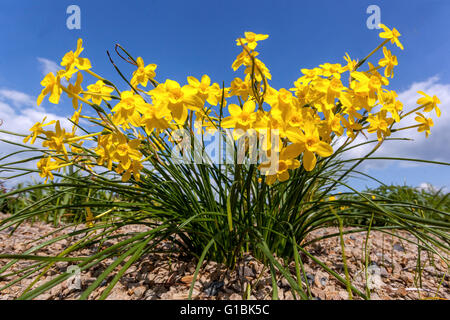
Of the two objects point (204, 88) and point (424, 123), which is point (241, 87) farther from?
point (424, 123)

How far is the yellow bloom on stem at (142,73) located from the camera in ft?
4.48

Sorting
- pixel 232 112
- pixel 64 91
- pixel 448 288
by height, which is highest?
pixel 64 91

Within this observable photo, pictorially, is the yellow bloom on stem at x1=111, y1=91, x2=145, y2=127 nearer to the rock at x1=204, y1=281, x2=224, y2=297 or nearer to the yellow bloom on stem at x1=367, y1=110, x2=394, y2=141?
the rock at x1=204, y1=281, x2=224, y2=297

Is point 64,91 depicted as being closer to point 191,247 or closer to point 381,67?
point 191,247

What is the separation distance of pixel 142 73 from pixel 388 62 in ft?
4.03

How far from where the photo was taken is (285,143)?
1162mm

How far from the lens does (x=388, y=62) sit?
130 cm

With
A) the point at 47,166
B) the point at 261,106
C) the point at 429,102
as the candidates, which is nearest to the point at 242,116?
the point at 261,106

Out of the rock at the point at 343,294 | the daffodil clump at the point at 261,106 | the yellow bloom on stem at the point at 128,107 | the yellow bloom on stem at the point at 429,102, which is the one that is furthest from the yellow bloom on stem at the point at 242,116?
the rock at the point at 343,294

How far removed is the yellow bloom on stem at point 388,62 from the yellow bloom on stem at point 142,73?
1147 mm

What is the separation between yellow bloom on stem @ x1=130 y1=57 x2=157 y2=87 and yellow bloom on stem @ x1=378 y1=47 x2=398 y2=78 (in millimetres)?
1147

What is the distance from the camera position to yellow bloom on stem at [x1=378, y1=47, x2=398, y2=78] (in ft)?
4.26

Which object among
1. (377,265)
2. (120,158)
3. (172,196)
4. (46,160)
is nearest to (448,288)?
(377,265)
